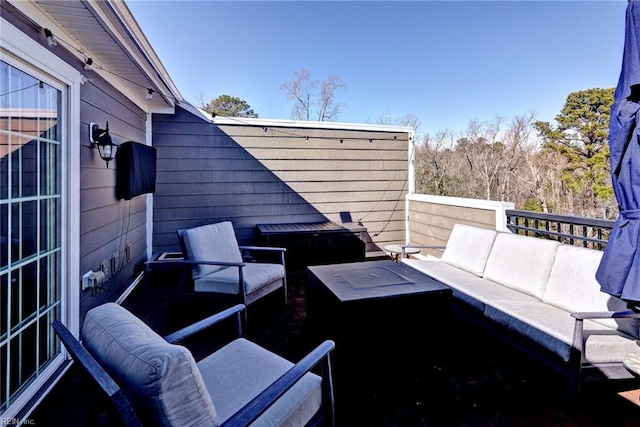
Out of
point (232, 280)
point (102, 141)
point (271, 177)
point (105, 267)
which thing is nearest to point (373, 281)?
point (232, 280)

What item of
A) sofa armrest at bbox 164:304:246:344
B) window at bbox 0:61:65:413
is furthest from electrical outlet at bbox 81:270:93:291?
sofa armrest at bbox 164:304:246:344

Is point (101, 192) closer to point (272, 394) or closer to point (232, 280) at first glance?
point (232, 280)

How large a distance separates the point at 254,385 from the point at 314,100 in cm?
1111

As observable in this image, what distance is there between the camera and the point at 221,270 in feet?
11.8

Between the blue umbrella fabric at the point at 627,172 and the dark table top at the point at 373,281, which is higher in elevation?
the blue umbrella fabric at the point at 627,172

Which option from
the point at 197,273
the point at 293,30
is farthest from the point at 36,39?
the point at 293,30

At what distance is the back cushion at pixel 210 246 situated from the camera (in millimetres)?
3381

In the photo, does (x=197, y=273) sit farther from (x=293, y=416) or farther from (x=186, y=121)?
(x=186, y=121)

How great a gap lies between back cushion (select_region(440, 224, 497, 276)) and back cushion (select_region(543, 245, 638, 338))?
779mm

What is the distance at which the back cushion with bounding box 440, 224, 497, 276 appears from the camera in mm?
3510

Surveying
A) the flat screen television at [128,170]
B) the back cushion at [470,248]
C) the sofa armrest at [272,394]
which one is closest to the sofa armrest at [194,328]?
the sofa armrest at [272,394]

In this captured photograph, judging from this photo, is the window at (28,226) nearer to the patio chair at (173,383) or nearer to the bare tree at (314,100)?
the patio chair at (173,383)

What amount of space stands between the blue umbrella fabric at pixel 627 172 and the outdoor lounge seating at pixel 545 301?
407mm

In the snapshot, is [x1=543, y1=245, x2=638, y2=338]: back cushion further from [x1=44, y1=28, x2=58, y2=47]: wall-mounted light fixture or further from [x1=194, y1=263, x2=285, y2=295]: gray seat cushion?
[x1=44, y1=28, x2=58, y2=47]: wall-mounted light fixture
